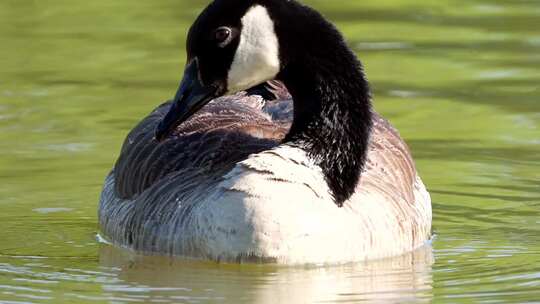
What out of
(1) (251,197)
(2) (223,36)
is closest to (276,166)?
(1) (251,197)

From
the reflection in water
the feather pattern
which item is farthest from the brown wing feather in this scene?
the reflection in water

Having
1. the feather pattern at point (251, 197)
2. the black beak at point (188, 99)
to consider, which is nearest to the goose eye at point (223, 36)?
the black beak at point (188, 99)

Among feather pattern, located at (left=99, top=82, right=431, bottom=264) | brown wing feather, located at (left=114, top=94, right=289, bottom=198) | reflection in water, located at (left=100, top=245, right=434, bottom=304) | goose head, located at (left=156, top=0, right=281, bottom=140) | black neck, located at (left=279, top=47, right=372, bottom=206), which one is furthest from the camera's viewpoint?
brown wing feather, located at (left=114, top=94, right=289, bottom=198)

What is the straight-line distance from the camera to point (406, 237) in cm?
1310

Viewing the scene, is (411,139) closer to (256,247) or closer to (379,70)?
(379,70)

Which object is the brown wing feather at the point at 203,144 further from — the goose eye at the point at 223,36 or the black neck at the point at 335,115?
the goose eye at the point at 223,36

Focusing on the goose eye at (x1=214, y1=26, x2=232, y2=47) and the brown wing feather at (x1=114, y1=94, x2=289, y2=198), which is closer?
the goose eye at (x1=214, y1=26, x2=232, y2=47)

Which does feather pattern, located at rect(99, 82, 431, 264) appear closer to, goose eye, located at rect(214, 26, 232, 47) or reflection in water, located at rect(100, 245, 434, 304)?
reflection in water, located at rect(100, 245, 434, 304)

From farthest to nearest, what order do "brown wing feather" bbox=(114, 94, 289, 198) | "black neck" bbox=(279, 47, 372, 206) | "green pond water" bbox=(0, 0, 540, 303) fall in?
"brown wing feather" bbox=(114, 94, 289, 198)
"black neck" bbox=(279, 47, 372, 206)
"green pond water" bbox=(0, 0, 540, 303)

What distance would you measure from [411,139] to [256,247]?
17.2ft

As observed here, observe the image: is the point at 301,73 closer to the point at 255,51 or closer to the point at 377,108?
the point at 255,51

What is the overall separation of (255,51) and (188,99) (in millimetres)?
631

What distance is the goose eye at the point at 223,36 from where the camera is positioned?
40.5 feet

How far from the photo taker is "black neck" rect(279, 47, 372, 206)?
12478 millimetres
